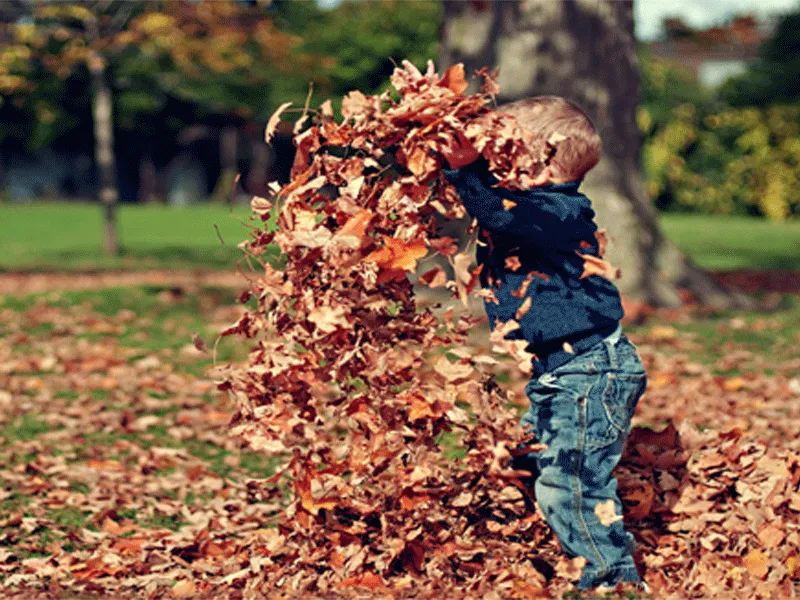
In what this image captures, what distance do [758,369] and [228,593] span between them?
196 inches

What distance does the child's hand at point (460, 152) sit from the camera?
342cm

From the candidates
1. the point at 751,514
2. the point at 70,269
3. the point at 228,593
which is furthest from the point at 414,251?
the point at 70,269

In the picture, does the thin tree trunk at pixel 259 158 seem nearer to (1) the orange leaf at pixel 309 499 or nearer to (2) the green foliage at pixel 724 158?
(2) the green foliage at pixel 724 158

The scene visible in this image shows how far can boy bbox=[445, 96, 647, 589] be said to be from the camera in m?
3.57

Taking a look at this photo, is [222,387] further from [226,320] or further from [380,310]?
[226,320]

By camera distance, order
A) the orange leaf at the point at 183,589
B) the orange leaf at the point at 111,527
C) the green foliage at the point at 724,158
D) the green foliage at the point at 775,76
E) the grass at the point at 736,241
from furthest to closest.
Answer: the green foliage at the point at 775,76 → the green foliage at the point at 724,158 → the grass at the point at 736,241 → the orange leaf at the point at 111,527 → the orange leaf at the point at 183,589

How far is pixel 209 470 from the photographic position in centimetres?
A: 559

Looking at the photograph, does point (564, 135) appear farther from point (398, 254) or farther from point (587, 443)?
point (587, 443)

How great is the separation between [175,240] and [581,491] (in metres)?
18.0

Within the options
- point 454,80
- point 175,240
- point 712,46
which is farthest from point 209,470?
point 712,46

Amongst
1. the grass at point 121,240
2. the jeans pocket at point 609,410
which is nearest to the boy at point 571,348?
the jeans pocket at point 609,410

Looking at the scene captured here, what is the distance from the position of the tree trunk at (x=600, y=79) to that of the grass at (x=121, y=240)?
289 cm

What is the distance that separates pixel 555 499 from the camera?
11.9ft

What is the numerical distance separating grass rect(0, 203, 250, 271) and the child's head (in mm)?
7333
